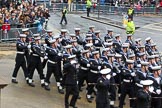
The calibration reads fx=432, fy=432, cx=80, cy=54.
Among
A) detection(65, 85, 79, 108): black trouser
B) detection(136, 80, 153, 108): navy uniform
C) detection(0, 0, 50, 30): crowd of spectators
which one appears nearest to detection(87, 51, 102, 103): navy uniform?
detection(65, 85, 79, 108): black trouser

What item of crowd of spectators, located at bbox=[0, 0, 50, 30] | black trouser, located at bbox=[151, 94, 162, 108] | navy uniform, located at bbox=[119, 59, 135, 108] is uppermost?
crowd of spectators, located at bbox=[0, 0, 50, 30]

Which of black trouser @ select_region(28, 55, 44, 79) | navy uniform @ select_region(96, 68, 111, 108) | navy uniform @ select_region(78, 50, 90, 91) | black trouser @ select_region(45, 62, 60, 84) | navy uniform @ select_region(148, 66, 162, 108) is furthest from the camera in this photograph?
black trouser @ select_region(28, 55, 44, 79)

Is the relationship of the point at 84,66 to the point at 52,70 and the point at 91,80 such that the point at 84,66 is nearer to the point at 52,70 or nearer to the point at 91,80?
the point at 91,80

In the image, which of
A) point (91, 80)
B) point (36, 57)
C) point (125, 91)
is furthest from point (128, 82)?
point (36, 57)

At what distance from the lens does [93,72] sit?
587 inches

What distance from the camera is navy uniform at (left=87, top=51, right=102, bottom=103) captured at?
14.7 meters

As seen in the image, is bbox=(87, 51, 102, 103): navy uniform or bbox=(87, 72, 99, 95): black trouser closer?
bbox=(87, 51, 102, 103): navy uniform

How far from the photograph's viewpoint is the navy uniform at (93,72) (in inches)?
Result: 578

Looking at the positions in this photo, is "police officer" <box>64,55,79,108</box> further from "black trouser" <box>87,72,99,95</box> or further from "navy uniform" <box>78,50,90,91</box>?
"black trouser" <box>87,72,99,95</box>

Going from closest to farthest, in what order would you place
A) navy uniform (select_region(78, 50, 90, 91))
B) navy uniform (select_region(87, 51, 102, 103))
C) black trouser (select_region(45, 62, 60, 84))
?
navy uniform (select_region(87, 51, 102, 103)) < navy uniform (select_region(78, 50, 90, 91)) < black trouser (select_region(45, 62, 60, 84))

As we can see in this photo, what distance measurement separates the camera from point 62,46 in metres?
16.6

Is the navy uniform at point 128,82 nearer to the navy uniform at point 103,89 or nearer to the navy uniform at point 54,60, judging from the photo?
the navy uniform at point 103,89

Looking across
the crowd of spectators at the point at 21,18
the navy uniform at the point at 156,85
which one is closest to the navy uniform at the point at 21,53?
the navy uniform at the point at 156,85

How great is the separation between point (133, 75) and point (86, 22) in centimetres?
2045
